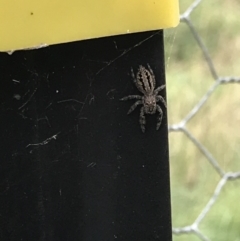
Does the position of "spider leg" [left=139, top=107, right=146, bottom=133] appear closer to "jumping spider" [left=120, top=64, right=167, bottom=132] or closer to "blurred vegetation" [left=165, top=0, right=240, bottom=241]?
"jumping spider" [left=120, top=64, right=167, bottom=132]

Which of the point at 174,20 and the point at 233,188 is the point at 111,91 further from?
the point at 233,188

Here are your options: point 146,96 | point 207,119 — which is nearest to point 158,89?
point 146,96

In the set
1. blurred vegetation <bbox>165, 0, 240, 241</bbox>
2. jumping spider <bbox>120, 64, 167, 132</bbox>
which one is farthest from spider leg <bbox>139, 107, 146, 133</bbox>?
blurred vegetation <bbox>165, 0, 240, 241</bbox>

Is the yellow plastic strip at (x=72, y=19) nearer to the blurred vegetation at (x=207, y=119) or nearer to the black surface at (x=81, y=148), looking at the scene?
the black surface at (x=81, y=148)

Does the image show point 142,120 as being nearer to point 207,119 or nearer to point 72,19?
point 72,19

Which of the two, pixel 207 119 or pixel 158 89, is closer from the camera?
pixel 158 89

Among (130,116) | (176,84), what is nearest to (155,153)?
(130,116)

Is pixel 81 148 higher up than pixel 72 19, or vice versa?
pixel 72 19
